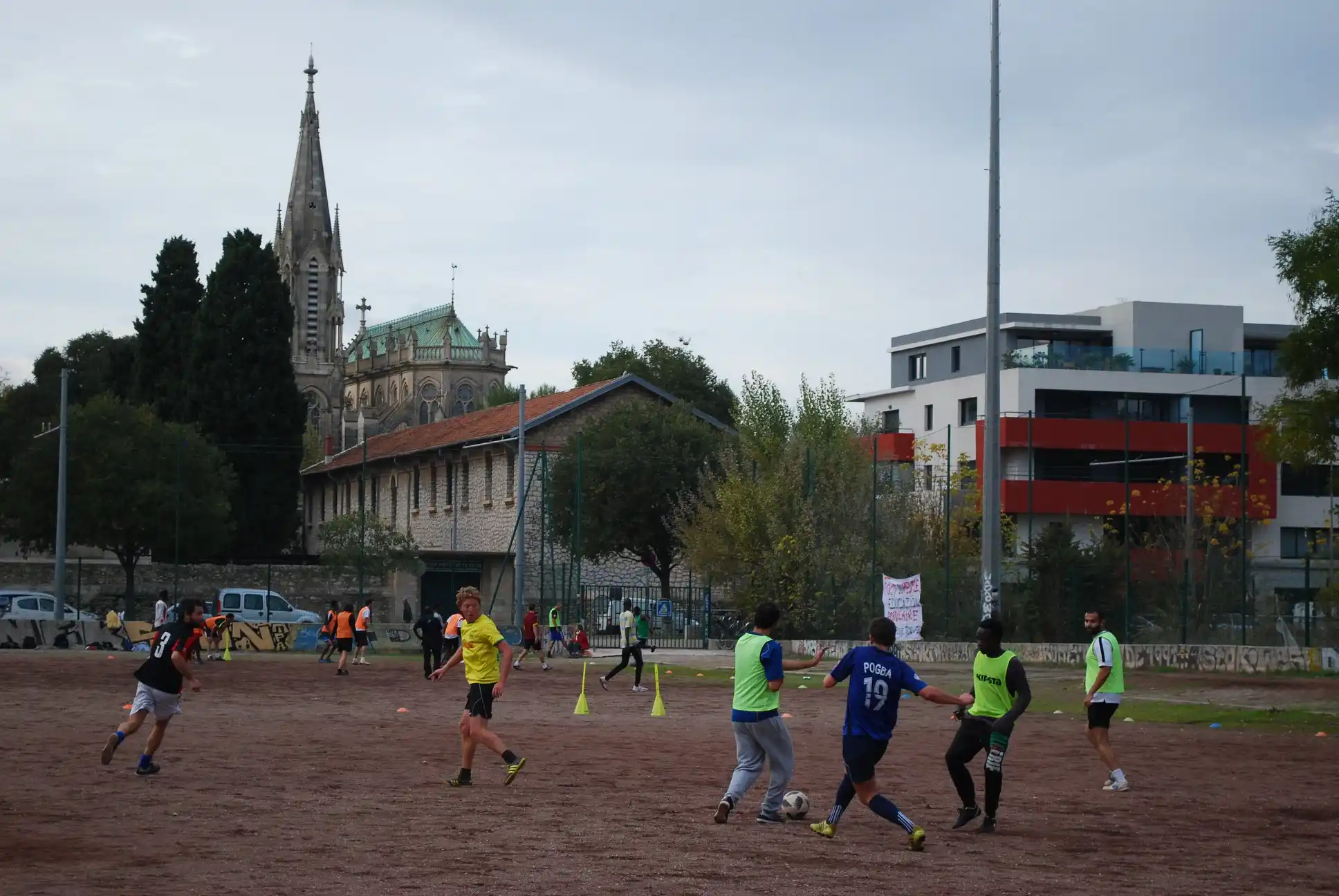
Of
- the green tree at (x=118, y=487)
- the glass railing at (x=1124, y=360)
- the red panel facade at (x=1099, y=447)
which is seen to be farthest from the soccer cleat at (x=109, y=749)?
the glass railing at (x=1124, y=360)

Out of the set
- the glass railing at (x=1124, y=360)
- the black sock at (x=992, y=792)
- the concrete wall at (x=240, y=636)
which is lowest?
the concrete wall at (x=240, y=636)

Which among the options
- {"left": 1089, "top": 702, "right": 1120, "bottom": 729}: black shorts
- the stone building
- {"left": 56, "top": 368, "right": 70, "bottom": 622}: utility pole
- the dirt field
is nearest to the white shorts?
the dirt field

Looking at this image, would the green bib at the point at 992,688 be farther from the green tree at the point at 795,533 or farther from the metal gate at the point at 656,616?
the metal gate at the point at 656,616

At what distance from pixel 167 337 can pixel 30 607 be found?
29.6 m

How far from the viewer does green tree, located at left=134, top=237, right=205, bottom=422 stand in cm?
7975

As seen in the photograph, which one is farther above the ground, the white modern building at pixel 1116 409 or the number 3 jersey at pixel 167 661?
the white modern building at pixel 1116 409

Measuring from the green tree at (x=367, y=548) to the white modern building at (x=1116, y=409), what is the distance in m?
20.1

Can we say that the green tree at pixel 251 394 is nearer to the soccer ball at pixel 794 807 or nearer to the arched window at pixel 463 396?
the arched window at pixel 463 396

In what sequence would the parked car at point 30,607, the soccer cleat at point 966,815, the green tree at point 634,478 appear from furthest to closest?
the green tree at point 634,478 < the parked car at point 30,607 < the soccer cleat at point 966,815

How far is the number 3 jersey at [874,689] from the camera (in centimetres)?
Answer: 1192

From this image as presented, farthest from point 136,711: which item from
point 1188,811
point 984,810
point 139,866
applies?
point 1188,811

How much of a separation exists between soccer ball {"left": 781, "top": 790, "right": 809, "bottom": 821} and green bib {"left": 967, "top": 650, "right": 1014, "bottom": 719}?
1.50m

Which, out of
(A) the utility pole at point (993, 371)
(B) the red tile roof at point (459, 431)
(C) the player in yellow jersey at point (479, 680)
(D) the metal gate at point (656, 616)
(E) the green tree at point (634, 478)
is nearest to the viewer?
(C) the player in yellow jersey at point (479, 680)

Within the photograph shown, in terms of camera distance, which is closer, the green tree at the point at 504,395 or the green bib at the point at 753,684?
the green bib at the point at 753,684
